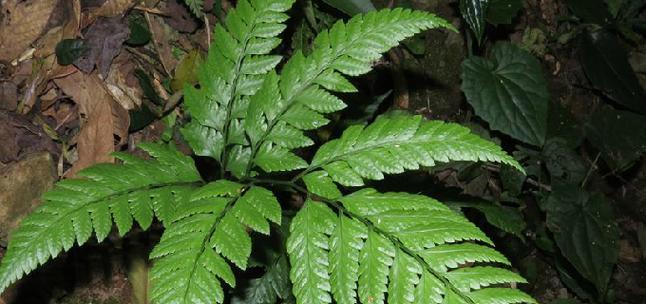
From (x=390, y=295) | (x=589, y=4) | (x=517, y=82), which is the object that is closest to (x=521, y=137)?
(x=517, y=82)

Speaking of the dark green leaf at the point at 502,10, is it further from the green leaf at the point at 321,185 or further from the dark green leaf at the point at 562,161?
the green leaf at the point at 321,185

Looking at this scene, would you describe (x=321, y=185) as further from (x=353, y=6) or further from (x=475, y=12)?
(x=475, y=12)

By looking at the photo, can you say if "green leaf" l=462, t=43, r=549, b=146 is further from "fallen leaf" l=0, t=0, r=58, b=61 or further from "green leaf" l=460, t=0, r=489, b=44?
"fallen leaf" l=0, t=0, r=58, b=61

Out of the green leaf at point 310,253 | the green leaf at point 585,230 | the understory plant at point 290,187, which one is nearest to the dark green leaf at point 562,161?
the green leaf at point 585,230

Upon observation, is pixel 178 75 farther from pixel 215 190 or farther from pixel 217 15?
pixel 215 190

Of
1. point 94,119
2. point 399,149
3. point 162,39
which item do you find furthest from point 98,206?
point 162,39
